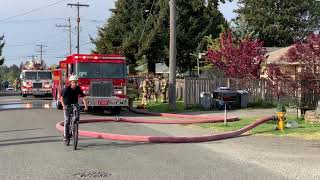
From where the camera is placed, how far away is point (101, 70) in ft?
79.0

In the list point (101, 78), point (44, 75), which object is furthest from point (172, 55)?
point (44, 75)

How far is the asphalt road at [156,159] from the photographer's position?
9922 mm

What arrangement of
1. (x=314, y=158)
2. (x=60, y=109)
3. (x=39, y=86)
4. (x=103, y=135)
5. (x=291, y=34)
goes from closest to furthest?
1. (x=314, y=158)
2. (x=103, y=135)
3. (x=60, y=109)
4. (x=39, y=86)
5. (x=291, y=34)

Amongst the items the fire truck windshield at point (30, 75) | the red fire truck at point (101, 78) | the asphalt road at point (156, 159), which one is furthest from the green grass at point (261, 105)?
the fire truck windshield at point (30, 75)

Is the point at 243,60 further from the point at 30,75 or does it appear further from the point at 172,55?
the point at 30,75

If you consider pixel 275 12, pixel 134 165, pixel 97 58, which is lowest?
pixel 134 165

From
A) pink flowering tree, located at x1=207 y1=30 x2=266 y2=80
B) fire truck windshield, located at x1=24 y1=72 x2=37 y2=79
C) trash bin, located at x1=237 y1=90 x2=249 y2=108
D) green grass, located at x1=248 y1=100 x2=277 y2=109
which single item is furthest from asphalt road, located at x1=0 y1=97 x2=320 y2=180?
fire truck windshield, located at x1=24 y1=72 x2=37 y2=79

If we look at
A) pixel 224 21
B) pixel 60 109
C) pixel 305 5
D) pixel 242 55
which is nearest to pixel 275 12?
pixel 305 5

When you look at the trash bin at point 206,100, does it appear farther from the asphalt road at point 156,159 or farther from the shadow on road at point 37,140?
the shadow on road at point 37,140

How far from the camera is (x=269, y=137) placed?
51.8 ft

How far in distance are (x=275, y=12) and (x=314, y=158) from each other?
72424 mm

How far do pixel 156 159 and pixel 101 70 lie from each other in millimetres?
12845

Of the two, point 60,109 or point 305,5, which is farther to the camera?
point 305,5

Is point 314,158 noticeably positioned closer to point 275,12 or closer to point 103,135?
point 103,135
